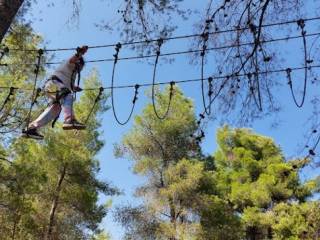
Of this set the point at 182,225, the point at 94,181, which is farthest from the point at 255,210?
the point at 94,181

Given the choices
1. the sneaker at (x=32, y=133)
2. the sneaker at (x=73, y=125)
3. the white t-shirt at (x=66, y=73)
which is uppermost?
the white t-shirt at (x=66, y=73)

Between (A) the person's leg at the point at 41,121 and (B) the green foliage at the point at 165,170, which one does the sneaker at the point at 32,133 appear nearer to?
(A) the person's leg at the point at 41,121

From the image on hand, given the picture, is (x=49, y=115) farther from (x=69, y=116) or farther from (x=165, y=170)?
(x=165, y=170)

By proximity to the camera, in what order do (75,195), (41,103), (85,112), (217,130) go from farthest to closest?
(217,130), (85,112), (75,195), (41,103)

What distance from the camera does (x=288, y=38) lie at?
17.4 ft

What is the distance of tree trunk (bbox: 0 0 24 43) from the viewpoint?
4.77 metres

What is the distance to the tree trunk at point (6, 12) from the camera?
15.6 feet

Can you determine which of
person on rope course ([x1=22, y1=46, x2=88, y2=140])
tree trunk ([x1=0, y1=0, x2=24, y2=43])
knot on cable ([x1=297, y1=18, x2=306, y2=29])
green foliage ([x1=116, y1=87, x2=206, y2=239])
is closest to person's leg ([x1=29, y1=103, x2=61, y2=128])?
person on rope course ([x1=22, y1=46, x2=88, y2=140])

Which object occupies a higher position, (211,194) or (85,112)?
(85,112)

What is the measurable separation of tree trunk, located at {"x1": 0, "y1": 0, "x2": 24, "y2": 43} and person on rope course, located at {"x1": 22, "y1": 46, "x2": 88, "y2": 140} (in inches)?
61.2

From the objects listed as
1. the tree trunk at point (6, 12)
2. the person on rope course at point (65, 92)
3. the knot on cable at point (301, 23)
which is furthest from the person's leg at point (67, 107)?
the knot on cable at point (301, 23)

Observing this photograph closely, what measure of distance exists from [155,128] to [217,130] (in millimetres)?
7030

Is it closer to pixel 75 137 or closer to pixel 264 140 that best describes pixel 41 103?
pixel 75 137

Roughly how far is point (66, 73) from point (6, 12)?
1.71 m
